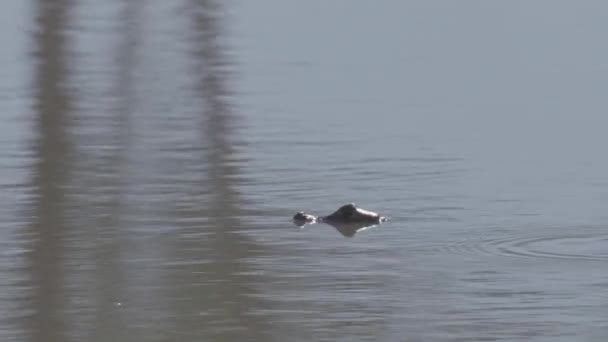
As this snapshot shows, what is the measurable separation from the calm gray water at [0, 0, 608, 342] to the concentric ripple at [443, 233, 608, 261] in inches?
0.6

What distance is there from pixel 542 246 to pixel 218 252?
3.72 ft

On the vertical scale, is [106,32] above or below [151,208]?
above

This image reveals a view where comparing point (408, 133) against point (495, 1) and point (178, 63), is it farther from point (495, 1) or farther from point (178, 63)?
point (495, 1)

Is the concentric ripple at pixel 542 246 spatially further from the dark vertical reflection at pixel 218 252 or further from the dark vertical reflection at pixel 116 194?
the dark vertical reflection at pixel 116 194

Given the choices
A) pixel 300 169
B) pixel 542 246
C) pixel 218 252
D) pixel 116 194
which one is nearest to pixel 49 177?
pixel 116 194

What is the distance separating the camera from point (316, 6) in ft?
45.8

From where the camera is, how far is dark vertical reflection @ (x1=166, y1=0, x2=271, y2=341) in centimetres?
623

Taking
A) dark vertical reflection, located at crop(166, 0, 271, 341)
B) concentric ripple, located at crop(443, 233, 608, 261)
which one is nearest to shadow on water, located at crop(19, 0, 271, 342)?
dark vertical reflection, located at crop(166, 0, 271, 341)

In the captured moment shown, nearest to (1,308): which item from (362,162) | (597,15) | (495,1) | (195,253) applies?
(195,253)

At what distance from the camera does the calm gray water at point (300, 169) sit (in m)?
6.46

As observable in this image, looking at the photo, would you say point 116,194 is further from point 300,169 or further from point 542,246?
point 542,246

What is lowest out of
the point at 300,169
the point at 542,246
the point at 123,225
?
the point at 542,246

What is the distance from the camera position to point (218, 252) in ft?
24.1

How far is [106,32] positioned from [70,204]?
4.37 metres
